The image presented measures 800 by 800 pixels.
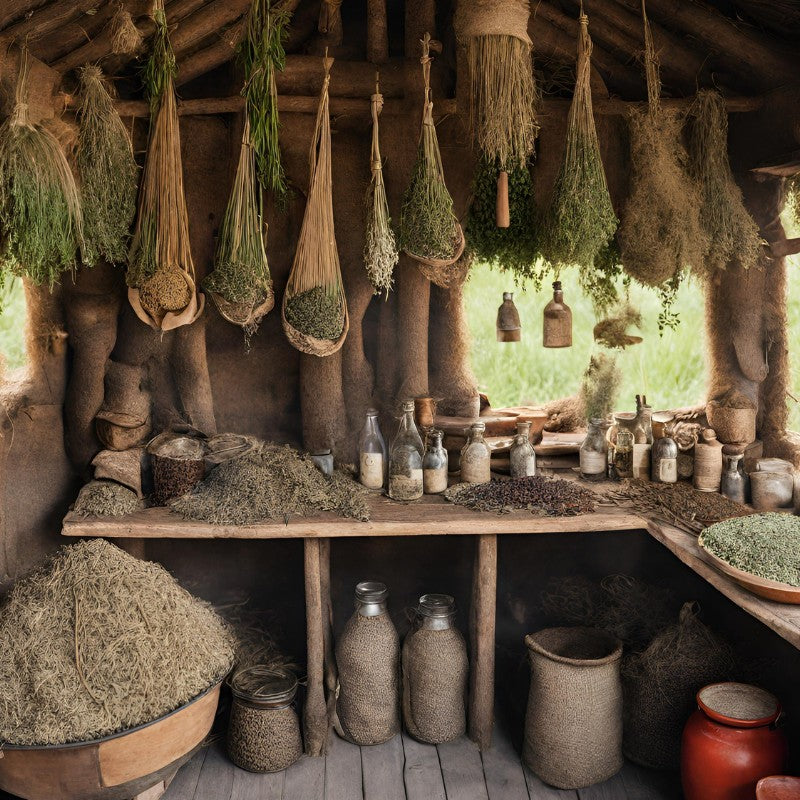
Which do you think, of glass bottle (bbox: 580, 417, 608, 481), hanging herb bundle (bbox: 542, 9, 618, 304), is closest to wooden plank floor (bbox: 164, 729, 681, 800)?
glass bottle (bbox: 580, 417, 608, 481)

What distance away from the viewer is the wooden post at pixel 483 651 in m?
3.81

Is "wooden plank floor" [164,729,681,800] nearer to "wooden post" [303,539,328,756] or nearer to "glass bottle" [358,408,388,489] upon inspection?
"wooden post" [303,539,328,756]

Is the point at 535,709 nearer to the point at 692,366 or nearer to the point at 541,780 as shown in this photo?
the point at 541,780

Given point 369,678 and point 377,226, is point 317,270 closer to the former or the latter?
point 377,226

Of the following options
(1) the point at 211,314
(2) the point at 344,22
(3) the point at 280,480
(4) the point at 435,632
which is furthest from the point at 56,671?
(2) the point at 344,22

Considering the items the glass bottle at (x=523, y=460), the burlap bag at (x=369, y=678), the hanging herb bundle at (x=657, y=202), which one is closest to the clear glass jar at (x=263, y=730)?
the burlap bag at (x=369, y=678)

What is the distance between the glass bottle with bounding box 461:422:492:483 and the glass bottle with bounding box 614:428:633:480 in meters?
0.67

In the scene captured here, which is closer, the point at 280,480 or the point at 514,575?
the point at 280,480

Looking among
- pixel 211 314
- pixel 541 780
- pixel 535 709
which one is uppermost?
pixel 211 314

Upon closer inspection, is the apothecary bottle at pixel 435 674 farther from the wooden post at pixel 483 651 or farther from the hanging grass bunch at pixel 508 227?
the hanging grass bunch at pixel 508 227

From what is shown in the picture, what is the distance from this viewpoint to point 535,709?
3639 mm

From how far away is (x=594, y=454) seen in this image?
4188 mm

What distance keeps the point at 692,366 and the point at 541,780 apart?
251 cm

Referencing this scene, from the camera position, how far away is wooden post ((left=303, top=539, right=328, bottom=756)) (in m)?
3.74
